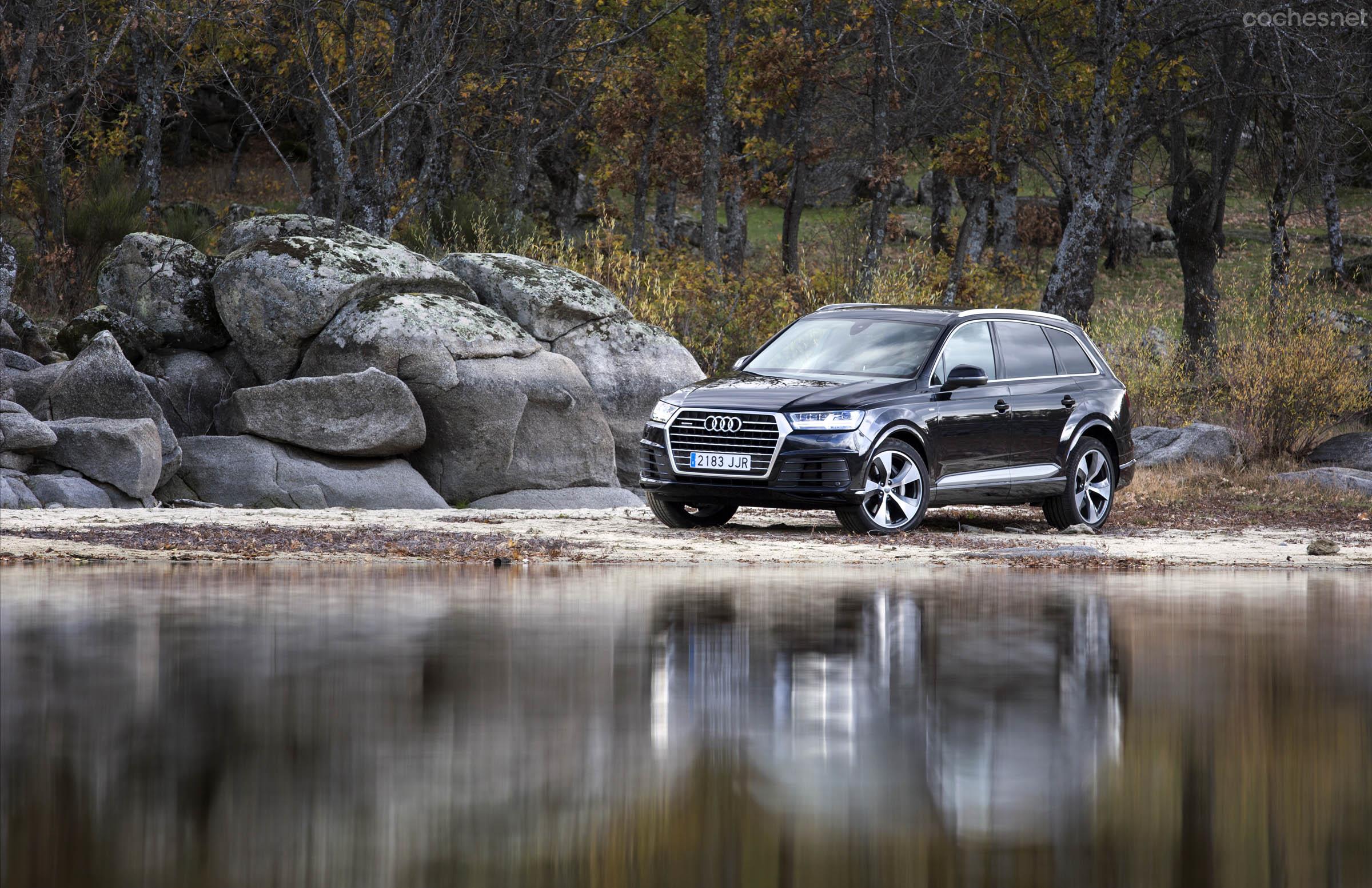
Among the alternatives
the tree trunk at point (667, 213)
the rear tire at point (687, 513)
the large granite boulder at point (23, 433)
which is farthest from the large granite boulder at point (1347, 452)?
the tree trunk at point (667, 213)

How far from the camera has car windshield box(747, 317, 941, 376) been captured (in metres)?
14.4

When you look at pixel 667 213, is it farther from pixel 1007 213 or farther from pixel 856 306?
pixel 856 306

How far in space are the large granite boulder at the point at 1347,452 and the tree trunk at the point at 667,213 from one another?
2359 centimetres

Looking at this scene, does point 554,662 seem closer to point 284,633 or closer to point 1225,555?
point 284,633

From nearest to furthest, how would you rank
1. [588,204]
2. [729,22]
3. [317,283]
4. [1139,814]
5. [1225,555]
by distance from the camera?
1. [1139,814]
2. [1225,555]
3. [317,283]
4. [729,22]
5. [588,204]

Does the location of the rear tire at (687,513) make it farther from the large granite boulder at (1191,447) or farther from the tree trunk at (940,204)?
the tree trunk at (940,204)

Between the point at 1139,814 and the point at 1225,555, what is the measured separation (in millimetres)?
8647

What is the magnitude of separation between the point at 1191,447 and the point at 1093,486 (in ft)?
20.5

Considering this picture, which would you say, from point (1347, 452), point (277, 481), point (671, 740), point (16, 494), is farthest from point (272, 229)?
point (671, 740)

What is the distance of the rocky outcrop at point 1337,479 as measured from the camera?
741 inches

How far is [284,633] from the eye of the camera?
7.33 meters

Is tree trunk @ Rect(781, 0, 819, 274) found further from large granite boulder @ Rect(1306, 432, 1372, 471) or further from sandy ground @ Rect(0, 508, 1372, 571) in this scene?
sandy ground @ Rect(0, 508, 1372, 571)

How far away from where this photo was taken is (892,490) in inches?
536

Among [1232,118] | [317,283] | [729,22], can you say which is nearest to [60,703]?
[317,283]
